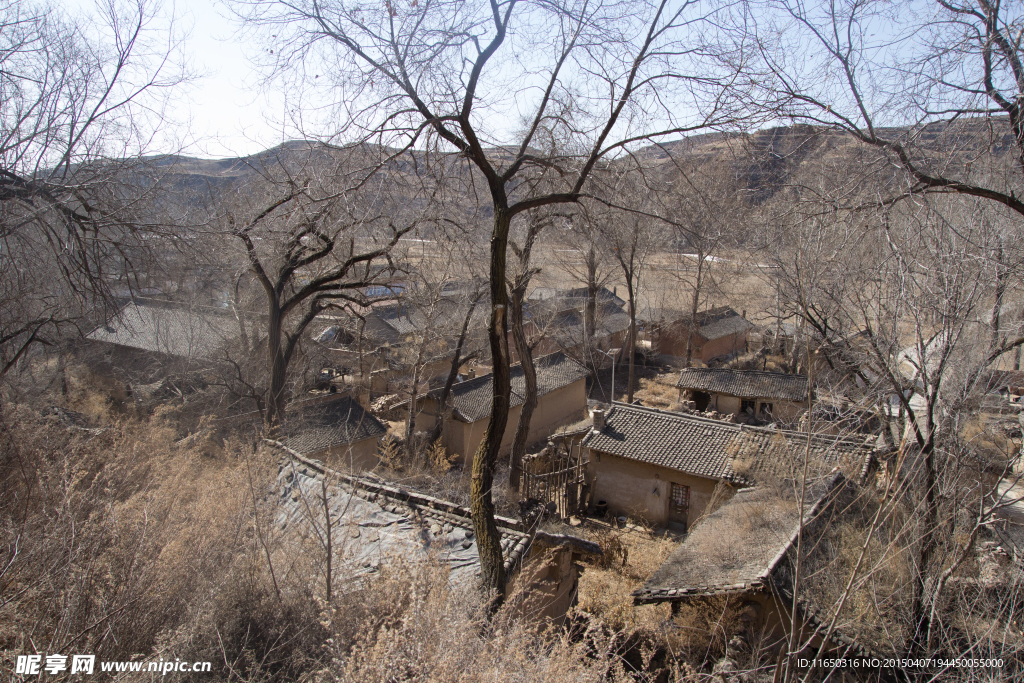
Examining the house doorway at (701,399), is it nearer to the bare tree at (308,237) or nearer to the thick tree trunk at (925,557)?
the bare tree at (308,237)

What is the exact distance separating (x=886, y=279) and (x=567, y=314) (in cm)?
2783

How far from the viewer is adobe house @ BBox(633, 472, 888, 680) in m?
8.31

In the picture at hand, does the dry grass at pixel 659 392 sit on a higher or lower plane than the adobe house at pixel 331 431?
lower

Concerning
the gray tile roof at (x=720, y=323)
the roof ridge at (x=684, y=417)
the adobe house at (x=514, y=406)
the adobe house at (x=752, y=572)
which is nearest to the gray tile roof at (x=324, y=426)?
the adobe house at (x=514, y=406)

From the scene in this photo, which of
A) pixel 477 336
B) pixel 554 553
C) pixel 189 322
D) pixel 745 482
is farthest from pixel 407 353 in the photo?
pixel 554 553

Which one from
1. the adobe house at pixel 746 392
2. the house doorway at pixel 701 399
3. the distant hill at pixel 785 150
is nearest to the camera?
the distant hill at pixel 785 150

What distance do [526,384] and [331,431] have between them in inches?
295

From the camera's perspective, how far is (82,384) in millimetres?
22078

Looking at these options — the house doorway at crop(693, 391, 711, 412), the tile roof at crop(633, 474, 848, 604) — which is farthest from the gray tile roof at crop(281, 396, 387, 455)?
the house doorway at crop(693, 391, 711, 412)

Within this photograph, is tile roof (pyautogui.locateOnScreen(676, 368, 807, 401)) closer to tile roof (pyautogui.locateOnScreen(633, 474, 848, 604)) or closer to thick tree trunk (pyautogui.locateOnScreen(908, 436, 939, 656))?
tile roof (pyautogui.locateOnScreen(633, 474, 848, 604))

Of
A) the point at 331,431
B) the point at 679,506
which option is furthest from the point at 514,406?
the point at 679,506

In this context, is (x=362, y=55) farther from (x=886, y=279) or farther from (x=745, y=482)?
(x=745, y=482)

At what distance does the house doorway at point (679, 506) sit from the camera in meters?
15.5

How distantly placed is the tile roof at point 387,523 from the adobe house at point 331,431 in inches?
332
